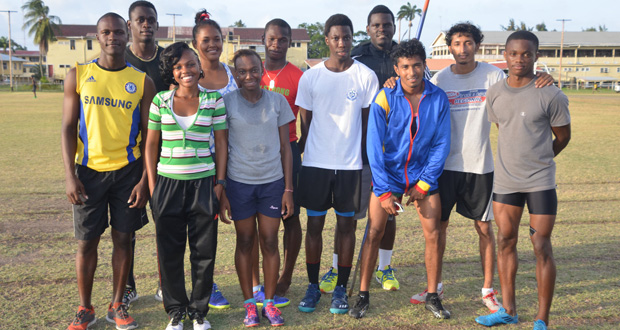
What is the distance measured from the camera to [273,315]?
13.6 feet

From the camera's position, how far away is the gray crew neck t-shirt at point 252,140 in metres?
4.12

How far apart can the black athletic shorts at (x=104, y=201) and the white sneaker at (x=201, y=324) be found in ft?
2.86

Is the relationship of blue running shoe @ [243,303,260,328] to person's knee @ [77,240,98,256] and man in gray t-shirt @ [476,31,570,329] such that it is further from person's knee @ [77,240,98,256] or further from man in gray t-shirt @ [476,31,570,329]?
man in gray t-shirt @ [476,31,570,329]

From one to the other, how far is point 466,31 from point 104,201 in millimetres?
3308

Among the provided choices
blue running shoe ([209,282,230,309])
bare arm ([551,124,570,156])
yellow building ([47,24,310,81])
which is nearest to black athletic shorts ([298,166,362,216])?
blue running shoe ([209,282,230,309])

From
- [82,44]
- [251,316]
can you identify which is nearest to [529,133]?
[251,316]

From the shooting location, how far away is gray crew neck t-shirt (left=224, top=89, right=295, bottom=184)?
4125mm

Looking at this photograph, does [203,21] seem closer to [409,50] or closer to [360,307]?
[409,50]

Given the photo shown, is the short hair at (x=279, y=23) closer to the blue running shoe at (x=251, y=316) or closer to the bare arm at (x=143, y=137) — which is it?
the bare arm at (x=143, y=137)

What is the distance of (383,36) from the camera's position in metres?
5.24

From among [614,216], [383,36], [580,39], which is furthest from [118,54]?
[580,39]

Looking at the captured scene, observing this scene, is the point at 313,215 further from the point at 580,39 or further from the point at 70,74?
the point at 580,39

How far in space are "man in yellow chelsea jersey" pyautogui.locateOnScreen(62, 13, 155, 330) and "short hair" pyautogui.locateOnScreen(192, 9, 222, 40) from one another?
0.66m

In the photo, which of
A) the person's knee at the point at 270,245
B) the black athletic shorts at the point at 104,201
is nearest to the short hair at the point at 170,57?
the black athletic shorts at the point at 104,201
